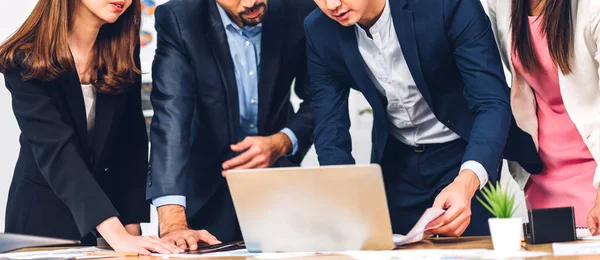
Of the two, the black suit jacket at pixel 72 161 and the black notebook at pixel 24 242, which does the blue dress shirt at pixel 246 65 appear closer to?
the black suit jacket at pixel 72 161

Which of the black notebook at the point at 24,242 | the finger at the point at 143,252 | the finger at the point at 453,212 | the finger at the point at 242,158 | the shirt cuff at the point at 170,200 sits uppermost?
the finger at the point at 453,212

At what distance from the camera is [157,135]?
2.53 m

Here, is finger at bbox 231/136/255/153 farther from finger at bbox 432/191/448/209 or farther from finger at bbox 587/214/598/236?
finger at bbox 587/214/598/236

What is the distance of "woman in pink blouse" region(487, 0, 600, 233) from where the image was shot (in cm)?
216

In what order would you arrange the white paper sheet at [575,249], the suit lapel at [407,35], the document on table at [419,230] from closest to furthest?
1. the white paper sheet at [575,249]
2. the document on table at [419,230]
3. the suit lapel at [407,35]

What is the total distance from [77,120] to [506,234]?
133cm

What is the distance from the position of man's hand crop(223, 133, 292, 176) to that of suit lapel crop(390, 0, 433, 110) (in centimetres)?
49

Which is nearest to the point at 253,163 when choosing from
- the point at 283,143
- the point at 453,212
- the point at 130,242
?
the point at 283,143

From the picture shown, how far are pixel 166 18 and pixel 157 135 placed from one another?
393 millimetres

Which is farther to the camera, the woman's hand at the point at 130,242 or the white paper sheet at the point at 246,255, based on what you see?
the woman's hand at the point at 130,242

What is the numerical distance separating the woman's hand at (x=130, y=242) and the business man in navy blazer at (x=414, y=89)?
641 mm

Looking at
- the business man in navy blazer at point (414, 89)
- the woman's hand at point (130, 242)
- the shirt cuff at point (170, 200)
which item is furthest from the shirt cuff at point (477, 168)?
the shirt cuff at point (170, 200)

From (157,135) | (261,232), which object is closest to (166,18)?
(157,135)

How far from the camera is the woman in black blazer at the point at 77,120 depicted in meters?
2.26
